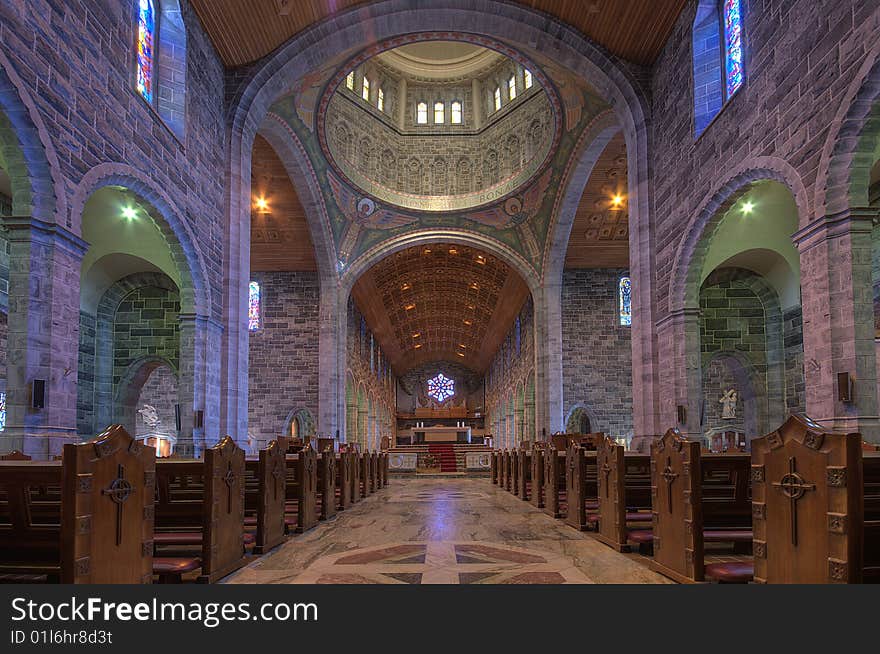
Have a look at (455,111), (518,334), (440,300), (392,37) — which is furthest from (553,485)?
(440,300)

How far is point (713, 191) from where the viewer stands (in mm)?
10383

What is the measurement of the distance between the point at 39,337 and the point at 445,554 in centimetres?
478

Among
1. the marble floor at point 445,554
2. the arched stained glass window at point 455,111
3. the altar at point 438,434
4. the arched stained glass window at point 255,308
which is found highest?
the arched stained glass window at point 455,111

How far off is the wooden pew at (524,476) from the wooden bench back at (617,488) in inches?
195

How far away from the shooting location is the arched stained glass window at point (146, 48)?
10.3 metres

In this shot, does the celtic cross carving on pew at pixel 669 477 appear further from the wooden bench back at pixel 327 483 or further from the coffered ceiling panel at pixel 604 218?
the coffered ceiling panel at pixel 604 218

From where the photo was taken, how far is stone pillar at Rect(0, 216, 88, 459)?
7.11 meters

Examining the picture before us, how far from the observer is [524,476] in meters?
12.1

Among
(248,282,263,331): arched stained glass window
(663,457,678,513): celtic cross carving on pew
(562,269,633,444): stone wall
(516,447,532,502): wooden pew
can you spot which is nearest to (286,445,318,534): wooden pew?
(663,457,678,513): celtic cross carving on pew

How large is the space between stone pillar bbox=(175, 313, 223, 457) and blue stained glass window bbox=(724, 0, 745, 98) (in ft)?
29.6

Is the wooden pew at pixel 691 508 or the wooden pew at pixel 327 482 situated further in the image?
the wooden pew at pixel 327 482

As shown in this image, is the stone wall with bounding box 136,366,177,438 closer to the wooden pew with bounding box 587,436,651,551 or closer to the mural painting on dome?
the mural painting on dome

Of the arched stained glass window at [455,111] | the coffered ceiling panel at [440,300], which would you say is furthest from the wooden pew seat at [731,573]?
the arched stained glass window at [455,111]

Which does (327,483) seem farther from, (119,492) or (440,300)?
(440,300)
